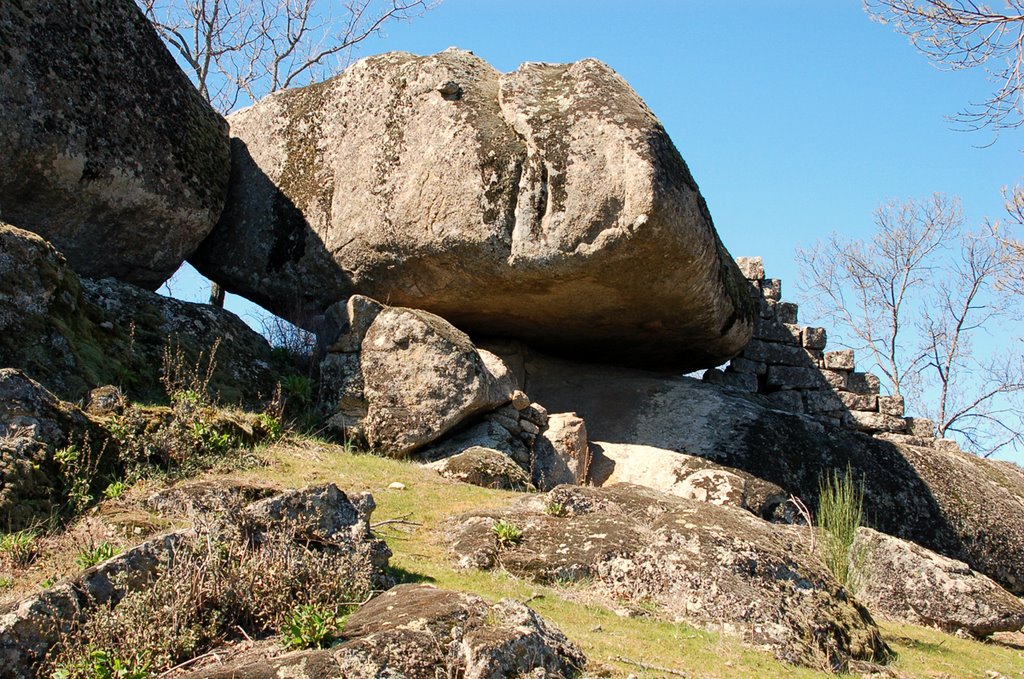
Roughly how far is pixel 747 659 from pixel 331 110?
8.93 metres

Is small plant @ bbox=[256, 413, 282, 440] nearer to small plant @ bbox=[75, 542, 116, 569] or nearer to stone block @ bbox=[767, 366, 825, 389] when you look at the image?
small plant @ bbox=[75, 542, 116, 569]

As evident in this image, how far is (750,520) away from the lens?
8492 mm

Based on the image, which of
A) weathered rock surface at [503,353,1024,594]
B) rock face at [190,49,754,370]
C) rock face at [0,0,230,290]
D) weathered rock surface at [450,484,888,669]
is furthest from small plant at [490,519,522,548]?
rock face at [0,0,230,290]

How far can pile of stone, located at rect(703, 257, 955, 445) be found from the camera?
1520cm

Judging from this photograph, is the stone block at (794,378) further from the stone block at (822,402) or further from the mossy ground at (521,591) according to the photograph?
the mossy ground at (521,591)

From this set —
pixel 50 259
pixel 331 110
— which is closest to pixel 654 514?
pixel 50 259

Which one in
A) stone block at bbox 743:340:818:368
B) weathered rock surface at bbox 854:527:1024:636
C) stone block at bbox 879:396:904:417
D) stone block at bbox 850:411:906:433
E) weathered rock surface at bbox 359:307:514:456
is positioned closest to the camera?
weathered rock surface at bbox 854:527:1024:636

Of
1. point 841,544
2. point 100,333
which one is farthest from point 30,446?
point 841,544

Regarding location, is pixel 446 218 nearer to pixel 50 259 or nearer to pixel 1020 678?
pixel 50 259

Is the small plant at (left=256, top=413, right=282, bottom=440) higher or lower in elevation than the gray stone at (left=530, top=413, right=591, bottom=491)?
lower

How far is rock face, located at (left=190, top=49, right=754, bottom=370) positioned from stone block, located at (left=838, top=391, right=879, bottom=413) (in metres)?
2.46

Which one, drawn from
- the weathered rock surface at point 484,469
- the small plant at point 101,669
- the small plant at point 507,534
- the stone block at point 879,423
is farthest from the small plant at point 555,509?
the stone block at point 879,423

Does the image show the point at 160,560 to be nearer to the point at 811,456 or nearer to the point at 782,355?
the point at 811,456

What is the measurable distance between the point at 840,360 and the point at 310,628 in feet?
39.0
